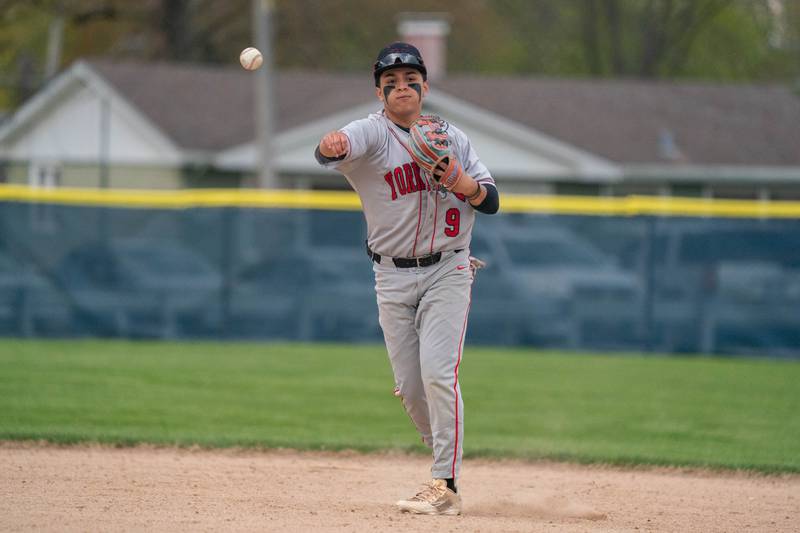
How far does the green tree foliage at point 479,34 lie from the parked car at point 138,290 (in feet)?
55.0

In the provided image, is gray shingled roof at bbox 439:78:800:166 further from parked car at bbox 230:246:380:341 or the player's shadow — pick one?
the player's shadow

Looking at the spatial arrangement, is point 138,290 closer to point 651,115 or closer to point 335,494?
point 335,494

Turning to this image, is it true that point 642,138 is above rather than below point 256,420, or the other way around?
above

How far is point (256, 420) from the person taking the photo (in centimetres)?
887

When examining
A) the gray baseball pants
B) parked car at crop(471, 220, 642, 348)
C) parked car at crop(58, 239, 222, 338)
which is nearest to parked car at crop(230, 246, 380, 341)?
parked car at crop(58, 239, 222, 338)

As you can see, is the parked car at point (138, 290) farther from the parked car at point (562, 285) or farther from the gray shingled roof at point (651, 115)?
the gray shingled roof at point (651, 115)

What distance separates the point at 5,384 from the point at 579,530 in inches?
238

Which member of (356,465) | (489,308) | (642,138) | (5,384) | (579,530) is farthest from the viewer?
(642,138)

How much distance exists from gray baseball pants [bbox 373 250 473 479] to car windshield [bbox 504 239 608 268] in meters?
8.50

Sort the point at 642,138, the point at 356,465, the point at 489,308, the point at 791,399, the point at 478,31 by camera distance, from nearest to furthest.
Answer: the point at 356,465 < the point at 791,399 < the point at 489,308 < the point at 642,138 < the point at 478,31

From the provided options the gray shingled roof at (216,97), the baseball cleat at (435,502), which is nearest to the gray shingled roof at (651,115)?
the gray shingled roof at (216,97)

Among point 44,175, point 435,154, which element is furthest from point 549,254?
point 44,175

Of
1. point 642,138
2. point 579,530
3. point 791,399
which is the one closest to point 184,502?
point 579,530

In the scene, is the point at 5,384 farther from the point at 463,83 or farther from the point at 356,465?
the point at 463,83
